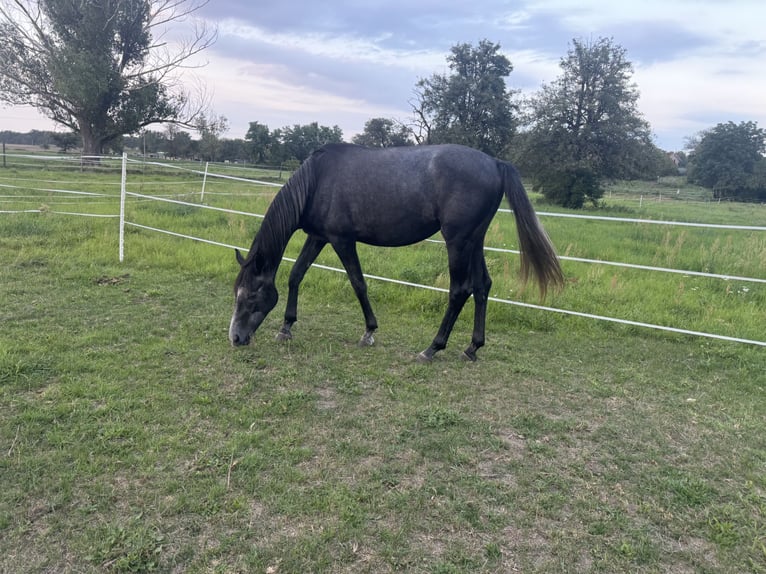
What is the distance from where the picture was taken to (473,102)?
32906 mm

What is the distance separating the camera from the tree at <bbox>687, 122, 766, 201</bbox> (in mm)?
41031

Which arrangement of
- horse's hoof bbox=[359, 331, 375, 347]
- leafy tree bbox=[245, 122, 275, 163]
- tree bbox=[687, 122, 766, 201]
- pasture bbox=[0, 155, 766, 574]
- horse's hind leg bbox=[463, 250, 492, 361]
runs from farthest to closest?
leafy tree bbox=[245, 122, 275, 163] → tree bbox=[687, 122, 766, 201] → horse's hoof bbox=[359, 331, 375, 347] → horse's hind leg bbox=[463, 250, 492, 361] → pasture bbox=[0, 155, 766, 574]

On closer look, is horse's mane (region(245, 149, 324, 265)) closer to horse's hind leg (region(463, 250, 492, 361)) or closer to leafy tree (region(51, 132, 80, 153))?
horse's hind leg (region(463, 250, 492, 361))

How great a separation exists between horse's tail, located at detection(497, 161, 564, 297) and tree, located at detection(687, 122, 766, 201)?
46087 millimetres

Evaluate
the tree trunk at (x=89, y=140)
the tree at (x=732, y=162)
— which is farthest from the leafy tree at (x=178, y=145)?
the tree at (x=732, y=162)

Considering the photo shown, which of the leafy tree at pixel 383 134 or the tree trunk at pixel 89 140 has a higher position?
the leafy tree at pixel 383 134

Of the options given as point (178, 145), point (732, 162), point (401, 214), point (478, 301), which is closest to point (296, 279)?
point (401, 214)

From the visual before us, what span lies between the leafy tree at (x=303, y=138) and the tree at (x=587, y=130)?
2475 cm

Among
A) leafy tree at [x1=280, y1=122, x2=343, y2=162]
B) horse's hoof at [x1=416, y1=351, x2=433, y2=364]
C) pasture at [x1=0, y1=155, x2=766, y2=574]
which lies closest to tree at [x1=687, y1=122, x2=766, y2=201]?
leafy tree at [x1=280, y1=122, x2=343, y2=162]

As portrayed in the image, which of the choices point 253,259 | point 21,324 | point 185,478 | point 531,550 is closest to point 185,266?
point 21,324

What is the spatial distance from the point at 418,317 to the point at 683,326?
2.56 meters

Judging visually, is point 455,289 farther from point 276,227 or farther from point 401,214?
point 276,227

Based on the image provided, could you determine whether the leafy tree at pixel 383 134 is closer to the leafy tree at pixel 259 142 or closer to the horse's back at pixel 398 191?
the leafy tree at pixel 259 142

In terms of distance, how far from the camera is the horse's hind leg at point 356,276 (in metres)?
3.61
